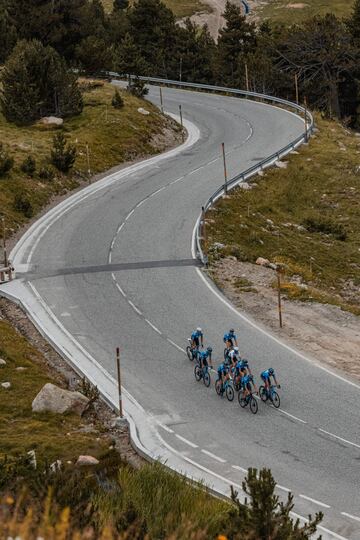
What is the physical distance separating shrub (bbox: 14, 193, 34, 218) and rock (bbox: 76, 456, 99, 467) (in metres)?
27.9

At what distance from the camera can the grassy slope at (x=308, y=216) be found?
123 ft

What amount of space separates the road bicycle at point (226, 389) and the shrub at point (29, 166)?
1121 inches

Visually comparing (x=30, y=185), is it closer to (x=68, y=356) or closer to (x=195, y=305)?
(x=195, y=305)

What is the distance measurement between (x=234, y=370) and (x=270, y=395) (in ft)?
4.29

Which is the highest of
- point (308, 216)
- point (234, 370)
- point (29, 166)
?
point (29, 166)

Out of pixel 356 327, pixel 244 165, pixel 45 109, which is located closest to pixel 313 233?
pixel 244 165

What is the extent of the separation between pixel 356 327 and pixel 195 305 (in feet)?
21.4

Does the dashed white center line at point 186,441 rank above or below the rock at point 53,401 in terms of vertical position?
below

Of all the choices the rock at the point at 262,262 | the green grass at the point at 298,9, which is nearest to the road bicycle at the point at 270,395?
the rock at the point at 262,262

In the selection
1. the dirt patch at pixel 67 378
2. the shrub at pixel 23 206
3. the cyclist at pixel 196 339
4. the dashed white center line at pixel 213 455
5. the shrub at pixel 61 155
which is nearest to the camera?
the dashed white center line at pixel 213 455

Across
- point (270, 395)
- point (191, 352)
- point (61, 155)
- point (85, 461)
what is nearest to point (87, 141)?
point (61, 155)

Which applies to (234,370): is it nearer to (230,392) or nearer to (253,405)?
(230,392)

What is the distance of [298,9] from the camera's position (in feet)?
457

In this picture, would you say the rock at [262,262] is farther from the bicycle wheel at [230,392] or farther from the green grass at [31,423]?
the bicycle wheel at [230,392]
